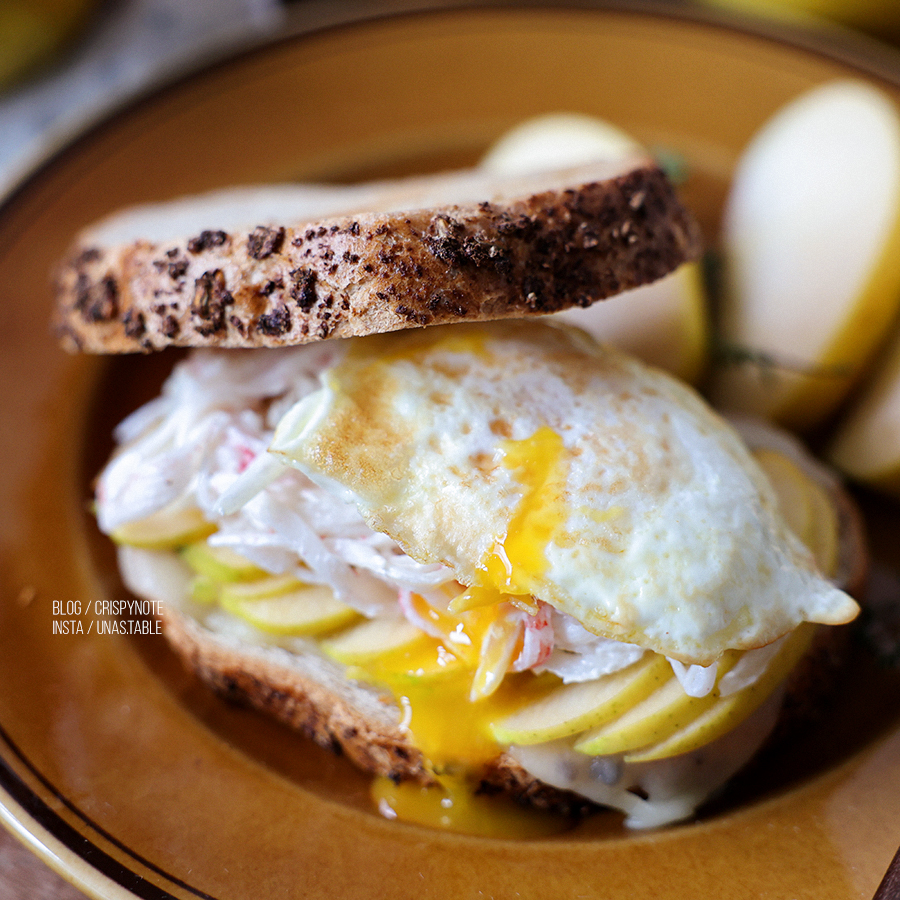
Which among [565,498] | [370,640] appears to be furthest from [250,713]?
[565,498]

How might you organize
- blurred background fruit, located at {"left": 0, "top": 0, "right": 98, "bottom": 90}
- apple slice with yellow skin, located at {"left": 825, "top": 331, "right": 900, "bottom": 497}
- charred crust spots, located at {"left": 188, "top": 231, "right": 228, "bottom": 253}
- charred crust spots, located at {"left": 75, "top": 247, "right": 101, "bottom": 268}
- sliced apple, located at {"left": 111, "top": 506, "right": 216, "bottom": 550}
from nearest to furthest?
charred crust spots, located at {"left": 188, "top": 231, "right": 228, "bottom": 253} < charred crust spots, located at {"left": 75, "top": 247, "right": 101, "bottom": 268} < sliced apple, located at {"left": 111, "top": 506, "right": 216, "bottom": 550} < apple slice with yellow skin, located at {"left": 825, "top": 331, "right": 900, "bottom": 497} < blurred background fruit, located at {"left": 0, "top": 0, "right": 98, "bottom": 90}

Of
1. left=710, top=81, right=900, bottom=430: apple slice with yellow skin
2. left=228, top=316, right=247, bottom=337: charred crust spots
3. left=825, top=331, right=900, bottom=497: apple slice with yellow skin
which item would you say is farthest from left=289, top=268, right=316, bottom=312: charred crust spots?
left=825, top=331, right=900, bottom=497: apple slice with yellow skin

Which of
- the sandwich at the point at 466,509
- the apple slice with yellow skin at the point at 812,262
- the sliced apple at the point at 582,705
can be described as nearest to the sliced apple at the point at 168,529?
the sandwich at the point at 466,509

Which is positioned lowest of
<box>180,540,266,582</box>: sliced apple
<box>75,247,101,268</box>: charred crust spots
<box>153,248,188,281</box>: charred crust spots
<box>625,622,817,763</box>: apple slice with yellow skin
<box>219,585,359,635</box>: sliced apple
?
<box>625,622,817,763</box>: apple slice with yellow skin

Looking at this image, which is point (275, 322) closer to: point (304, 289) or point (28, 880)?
point (304, 289)

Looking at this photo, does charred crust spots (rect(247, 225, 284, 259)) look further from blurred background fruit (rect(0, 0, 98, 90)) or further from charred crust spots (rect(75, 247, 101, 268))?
blurred background fruit (rect(0, 0, 98, 90))
